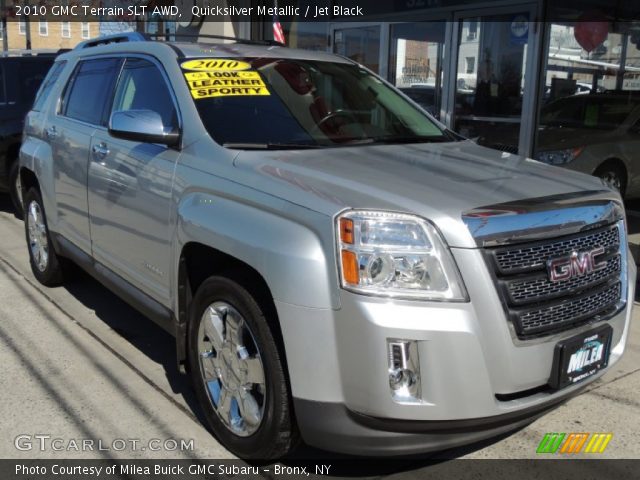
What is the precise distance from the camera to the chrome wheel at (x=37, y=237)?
516cm

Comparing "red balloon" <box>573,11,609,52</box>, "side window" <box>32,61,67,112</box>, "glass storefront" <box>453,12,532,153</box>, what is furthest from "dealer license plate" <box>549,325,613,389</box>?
"red balloon" <box>573,11,609,52</box>

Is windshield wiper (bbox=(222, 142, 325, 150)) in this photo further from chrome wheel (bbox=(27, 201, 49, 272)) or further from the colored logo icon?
chrome wheel (bbox=(27, 201, 49, 272))

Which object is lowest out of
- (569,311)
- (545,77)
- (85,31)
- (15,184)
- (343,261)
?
(15,184)

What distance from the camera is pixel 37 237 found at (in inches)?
209

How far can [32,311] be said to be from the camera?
4812 mm

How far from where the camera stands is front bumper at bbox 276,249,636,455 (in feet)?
7.19

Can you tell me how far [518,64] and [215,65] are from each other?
584 centimetres

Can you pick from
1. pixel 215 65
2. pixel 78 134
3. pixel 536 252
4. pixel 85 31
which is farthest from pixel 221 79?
pixel 85 31

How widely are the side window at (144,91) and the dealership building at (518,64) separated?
548 cm

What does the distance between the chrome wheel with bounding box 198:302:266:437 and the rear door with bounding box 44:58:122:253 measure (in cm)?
163

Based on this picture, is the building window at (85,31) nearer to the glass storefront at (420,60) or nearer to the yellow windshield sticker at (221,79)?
the glass storefront at (420,60)

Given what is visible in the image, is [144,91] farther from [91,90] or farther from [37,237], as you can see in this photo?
[37,237]

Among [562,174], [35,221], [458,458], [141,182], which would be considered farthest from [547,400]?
[35,221]

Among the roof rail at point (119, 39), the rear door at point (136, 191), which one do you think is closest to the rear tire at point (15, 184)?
the roof rail at point (119, 39)
